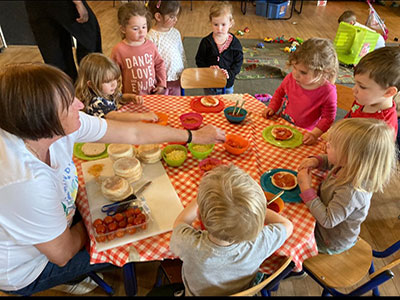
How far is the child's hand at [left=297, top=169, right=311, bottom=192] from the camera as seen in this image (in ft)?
4.62

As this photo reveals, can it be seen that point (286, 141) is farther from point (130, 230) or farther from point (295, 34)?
point (295, 34)

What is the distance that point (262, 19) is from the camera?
23.6 ft

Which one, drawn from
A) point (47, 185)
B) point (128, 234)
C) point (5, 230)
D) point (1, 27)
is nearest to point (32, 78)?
point (47, 185)

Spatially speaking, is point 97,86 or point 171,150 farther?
point 97,86

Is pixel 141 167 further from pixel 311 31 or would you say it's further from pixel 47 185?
pixel 311 31

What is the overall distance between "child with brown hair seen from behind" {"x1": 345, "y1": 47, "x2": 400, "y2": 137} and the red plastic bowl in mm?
1054

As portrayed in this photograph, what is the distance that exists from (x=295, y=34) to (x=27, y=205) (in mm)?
6532

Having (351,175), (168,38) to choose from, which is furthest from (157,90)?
(351,175)

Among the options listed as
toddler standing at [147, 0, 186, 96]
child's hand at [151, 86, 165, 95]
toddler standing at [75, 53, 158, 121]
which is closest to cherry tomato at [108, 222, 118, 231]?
toddler standing at [75, 53, 158, 121]

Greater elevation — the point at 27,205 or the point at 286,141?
the point at 27,205

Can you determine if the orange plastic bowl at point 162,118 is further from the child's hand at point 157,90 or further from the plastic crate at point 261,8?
the plastic crate at point 261,8

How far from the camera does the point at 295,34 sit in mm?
6301

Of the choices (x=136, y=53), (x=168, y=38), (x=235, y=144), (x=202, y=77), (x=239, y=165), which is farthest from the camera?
(x=168, y=38)

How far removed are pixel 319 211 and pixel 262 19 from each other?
22.8 feet
